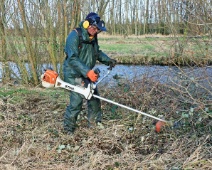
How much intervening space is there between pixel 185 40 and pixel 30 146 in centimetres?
270

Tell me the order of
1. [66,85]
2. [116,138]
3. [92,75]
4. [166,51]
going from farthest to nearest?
[166,51] → [66,85] → [116,138] → [92,75]

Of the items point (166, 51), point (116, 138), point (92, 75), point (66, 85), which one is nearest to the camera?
point (92, 75)

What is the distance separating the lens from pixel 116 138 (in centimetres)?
446

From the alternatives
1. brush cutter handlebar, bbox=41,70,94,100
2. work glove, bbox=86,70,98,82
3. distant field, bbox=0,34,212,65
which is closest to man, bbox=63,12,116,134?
work glove, bbox=86,70,98,82

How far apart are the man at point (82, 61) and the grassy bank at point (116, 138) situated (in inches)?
11.0

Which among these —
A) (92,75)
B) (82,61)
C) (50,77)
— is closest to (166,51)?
(82,61)

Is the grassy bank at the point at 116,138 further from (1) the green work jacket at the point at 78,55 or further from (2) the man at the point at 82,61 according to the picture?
(1) the green work jacket at the point at 78,55

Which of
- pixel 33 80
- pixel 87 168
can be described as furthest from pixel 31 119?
pixel 33 80

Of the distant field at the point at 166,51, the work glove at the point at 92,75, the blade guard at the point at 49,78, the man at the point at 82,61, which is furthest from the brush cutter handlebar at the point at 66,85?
the distant field at the point at 166,51

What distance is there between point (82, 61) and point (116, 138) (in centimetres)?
117

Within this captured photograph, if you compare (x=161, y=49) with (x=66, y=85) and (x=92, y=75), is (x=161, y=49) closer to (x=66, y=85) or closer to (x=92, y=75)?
(x=92, y=75)

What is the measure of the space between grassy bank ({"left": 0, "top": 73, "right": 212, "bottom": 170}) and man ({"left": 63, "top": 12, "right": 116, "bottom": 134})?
11.0 inches

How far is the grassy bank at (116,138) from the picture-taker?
3.77 m

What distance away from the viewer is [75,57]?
445 centimetres
